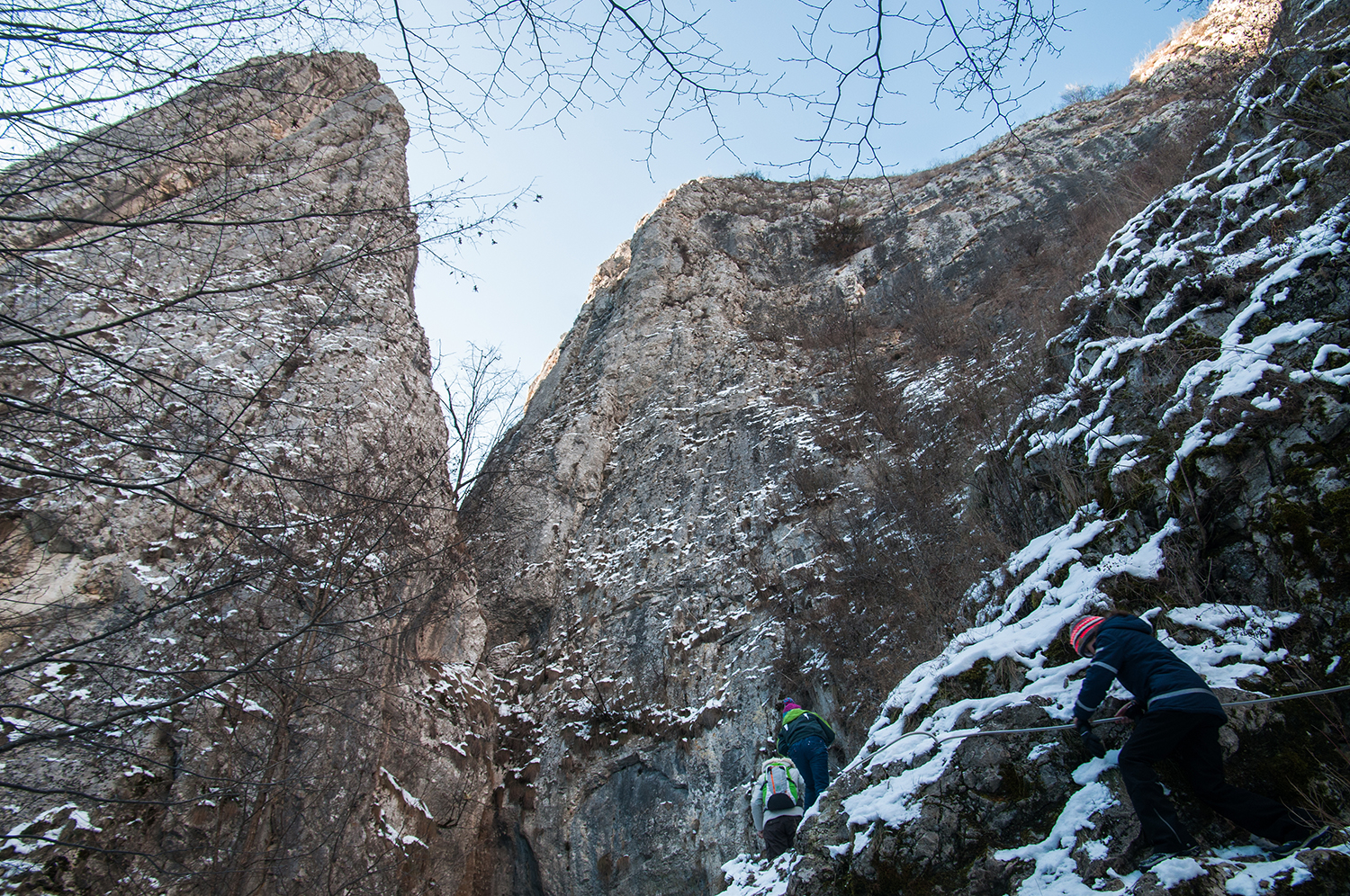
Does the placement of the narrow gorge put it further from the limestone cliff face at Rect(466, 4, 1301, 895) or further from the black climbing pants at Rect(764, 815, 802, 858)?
the black climbing pants at Rect(764, 815, 802, 858)

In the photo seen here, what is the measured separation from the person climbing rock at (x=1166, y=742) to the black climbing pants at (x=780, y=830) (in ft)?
9.04

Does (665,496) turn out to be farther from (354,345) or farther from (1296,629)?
(1296,629)

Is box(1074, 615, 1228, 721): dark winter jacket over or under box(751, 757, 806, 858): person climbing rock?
over

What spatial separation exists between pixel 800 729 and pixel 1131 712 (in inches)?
123

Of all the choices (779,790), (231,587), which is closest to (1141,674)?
(779,790)

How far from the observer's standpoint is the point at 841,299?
631 inches

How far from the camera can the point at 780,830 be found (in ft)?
17.1

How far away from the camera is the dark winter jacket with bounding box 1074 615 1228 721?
282 cm

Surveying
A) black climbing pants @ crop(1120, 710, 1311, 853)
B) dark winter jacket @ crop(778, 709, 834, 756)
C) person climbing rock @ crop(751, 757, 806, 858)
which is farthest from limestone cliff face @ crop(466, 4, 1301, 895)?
black climbing pants @ crop(1120, 710, 1311, 853)

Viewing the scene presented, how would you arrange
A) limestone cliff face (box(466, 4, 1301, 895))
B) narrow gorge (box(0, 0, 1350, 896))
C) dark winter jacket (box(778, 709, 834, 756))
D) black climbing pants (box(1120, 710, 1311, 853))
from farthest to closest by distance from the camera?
limestone cliff face (box(466, 4, 1301, 895)) < dark winter jacket (box(778, 709, 834, 756)) < narrow gorge (box(0, 0, 1350, 896)) < black climbing pants (box(1120, 710, 1311, 853))

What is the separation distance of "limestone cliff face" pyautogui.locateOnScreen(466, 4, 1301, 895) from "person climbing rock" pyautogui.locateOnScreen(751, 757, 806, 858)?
5.71ft

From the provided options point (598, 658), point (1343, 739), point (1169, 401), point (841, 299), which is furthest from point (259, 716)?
point (841, 299)

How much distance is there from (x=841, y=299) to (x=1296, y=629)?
1372cm

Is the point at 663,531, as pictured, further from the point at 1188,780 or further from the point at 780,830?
the point at 1188,780
